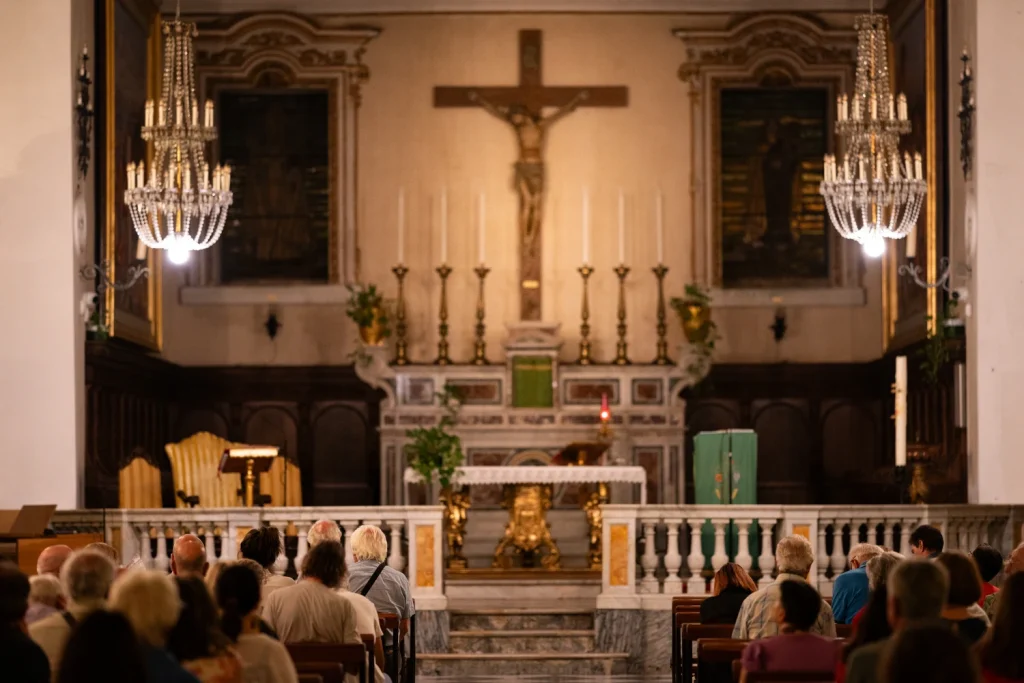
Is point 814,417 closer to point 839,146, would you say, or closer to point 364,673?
point 839,146

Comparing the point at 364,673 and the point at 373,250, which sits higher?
the point at 373,250

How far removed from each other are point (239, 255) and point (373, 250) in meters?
1.29

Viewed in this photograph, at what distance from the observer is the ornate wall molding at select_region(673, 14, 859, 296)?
51.5 feet

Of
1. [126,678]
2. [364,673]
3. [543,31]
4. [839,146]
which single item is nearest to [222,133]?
[543,31]

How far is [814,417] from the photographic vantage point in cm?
1548

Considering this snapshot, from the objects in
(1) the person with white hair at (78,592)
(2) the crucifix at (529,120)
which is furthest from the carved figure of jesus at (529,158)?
(1) the person with white hair at (78,592)

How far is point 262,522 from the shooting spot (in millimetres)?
11070

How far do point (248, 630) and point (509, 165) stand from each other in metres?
11.0

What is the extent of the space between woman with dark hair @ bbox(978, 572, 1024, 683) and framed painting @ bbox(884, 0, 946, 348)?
26.9 ft

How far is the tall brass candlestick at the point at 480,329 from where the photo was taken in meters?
15.2

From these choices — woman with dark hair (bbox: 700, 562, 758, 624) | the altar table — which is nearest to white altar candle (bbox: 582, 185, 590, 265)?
the altar table

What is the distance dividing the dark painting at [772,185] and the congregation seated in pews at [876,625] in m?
8.13

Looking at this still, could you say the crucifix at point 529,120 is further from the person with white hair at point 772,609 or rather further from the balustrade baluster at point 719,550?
the person with white hair at point 772,609

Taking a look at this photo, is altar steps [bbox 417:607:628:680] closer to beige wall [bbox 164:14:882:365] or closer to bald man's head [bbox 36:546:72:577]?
bald man's head [bbox 36:546:72:577]
